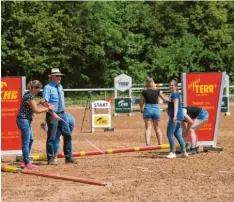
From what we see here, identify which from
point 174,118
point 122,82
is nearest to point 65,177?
point 174,118

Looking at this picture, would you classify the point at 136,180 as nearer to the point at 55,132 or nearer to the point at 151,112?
the point at 55,132

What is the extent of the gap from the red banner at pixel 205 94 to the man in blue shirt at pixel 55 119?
3.32 meters

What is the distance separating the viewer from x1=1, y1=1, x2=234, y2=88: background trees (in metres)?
50.4

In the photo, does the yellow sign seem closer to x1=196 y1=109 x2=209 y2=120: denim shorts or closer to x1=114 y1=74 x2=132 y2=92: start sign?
x1=196 y1=109 x2=209 y2=120: denim shorts

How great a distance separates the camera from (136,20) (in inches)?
2174

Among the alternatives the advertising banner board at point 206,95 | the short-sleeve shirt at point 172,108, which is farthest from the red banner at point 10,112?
the advertising banner board at point 206,95

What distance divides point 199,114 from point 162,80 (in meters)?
41.3

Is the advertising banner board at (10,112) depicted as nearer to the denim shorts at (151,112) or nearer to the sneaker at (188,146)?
the denim shorts at (151,112)

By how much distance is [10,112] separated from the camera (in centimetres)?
1275

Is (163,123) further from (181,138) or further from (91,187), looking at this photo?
(91,187)

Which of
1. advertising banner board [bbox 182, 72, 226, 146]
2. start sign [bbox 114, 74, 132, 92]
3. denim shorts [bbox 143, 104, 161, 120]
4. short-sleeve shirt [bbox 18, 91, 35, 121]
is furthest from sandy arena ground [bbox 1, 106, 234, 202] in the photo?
start sign [bbox 114, 74, 132, 92]

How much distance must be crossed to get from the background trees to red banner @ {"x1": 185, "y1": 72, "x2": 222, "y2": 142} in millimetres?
35944

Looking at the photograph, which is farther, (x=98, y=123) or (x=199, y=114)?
(x=98, y=123)

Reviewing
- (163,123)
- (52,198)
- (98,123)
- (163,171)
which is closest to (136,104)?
(163,123)
